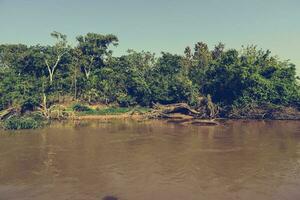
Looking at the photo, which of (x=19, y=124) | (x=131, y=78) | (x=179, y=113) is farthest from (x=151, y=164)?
(x=131, y=78)

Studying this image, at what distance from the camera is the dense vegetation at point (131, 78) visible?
4069 centimetres

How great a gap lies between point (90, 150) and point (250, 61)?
2737 centimetres

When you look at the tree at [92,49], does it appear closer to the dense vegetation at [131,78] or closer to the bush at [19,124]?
the dense vegetation at [131,78]

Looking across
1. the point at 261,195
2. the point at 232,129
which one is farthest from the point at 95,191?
the point at 232,129

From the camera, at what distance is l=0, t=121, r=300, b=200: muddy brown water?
13.7 m

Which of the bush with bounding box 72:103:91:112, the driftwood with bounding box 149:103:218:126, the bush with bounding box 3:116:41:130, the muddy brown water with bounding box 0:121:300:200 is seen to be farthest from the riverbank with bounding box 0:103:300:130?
the muddy brown water with bounding box 0:121:300:200

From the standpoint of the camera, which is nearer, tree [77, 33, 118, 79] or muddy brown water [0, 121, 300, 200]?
muddy brown water [0, 121, 300, 200]

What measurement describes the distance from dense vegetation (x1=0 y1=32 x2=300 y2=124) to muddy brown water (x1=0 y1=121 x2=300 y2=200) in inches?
480

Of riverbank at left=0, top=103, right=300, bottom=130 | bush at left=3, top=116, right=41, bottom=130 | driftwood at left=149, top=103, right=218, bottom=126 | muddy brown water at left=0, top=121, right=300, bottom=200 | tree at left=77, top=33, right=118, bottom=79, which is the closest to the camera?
muddy brown water at left=0, top=121, right=300, bottom=200

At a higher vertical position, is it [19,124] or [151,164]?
[19,124]

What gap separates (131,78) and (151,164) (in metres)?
32.3

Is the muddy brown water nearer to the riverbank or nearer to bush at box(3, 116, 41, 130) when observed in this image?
bush at box(3, 116, 41, 130)

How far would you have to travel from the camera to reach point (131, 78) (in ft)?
163

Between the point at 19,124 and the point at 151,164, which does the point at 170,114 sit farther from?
the point at 151,164
